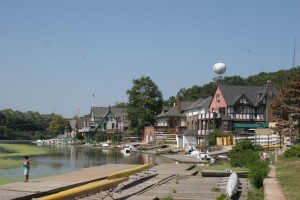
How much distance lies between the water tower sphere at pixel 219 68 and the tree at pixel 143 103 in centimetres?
3061

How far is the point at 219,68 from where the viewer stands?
77375 millimetres

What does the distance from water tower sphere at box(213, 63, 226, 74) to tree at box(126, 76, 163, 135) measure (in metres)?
30.6

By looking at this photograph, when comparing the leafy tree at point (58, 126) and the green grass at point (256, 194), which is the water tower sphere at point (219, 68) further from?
the leafy tree at point (58, 126)

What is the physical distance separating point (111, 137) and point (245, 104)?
49.8m

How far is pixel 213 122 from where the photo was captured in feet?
240

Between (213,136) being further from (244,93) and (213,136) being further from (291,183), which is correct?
(291,183)

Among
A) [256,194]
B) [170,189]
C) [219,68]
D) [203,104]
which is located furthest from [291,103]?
[203,104]

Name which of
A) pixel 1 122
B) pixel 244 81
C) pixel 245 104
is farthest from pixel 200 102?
pixel 1 122

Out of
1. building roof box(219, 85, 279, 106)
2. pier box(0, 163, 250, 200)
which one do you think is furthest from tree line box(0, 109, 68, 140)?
pier box(0, 163, 250, 200)

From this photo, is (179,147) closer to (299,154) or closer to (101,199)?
(299,154)

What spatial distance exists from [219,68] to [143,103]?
32.4m

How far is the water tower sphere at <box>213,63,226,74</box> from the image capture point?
77.1 metres

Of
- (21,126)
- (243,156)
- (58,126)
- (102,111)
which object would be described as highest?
(102,111)

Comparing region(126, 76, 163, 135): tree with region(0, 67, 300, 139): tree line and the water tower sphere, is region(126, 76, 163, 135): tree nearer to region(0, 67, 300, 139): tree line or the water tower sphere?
region(0, 67, 300, 139): tree line
